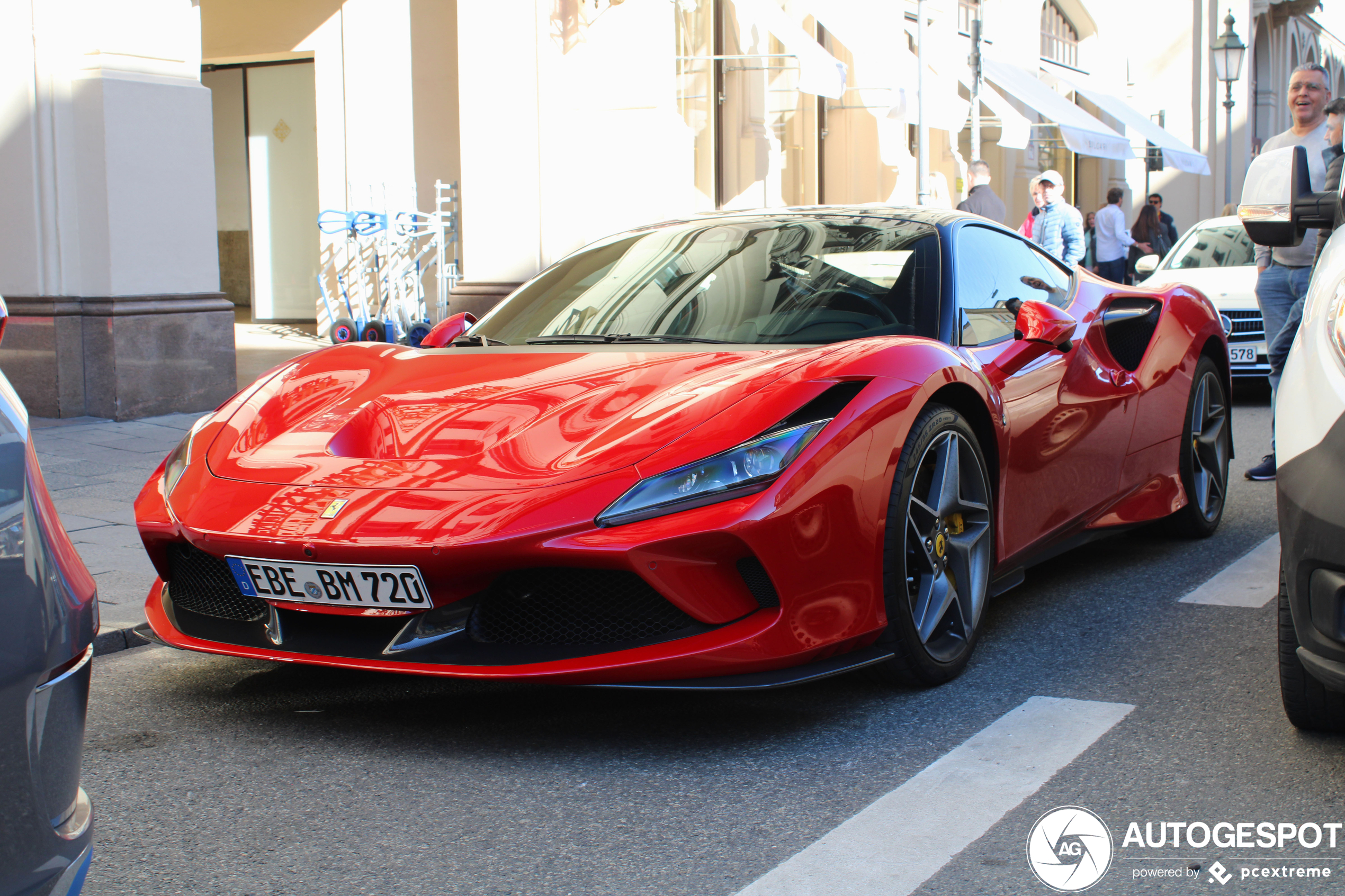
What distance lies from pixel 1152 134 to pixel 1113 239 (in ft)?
26.4

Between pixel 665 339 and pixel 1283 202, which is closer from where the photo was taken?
pixel 665 339

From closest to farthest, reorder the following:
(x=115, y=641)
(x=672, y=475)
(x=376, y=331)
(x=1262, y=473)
Result: (x=672, y=475) → (x=115, y=641) → (x=1262, y=473) → (x=376, y=331)

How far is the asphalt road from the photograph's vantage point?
8.31 ft

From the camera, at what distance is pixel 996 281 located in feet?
14.3

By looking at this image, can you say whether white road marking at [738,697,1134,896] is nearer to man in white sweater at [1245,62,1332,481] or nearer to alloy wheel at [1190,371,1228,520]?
alloy wheel at [1190,371,1228,520]

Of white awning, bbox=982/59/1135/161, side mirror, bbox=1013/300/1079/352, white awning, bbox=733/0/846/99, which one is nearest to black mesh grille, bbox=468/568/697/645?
side mirror, bbox=1013/300/1079/352

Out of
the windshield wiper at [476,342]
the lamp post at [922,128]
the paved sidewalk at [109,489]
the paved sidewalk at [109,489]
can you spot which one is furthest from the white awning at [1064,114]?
the windshield wiper at [476,342]

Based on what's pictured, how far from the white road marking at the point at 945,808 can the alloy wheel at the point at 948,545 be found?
11.1 inches

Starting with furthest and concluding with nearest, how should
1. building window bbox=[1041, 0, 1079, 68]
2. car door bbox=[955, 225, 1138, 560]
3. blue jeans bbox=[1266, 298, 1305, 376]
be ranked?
building window bbox=[1041, 0, 1079, 68] < blue jeans bbox=[1266, 298, 1305, 376] < car door bbox=[955, 225, 1138, 560]

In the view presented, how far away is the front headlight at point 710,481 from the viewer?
9.73ft

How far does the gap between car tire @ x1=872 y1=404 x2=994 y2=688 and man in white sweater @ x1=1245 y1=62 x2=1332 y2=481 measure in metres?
3.04

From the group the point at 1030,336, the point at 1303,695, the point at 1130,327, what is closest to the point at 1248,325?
the point at 1130,327

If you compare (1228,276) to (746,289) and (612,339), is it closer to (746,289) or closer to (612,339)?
(746,289)

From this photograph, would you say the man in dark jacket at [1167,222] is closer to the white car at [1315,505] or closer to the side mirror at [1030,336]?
the side mirror at [1030,336]
